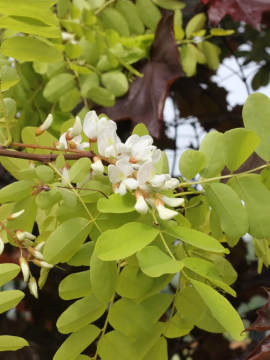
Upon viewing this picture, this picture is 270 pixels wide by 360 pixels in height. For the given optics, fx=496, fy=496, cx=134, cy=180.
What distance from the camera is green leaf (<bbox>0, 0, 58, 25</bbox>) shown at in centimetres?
39

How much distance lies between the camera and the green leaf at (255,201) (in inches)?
15.0

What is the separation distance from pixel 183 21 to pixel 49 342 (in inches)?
23.9

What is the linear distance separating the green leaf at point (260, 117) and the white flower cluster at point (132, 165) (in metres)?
0.08

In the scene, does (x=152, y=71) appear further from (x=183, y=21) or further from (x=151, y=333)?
(x=151, y=333)

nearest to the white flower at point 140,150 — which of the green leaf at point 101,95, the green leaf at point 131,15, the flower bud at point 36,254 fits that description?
the flower bud at point 36,254

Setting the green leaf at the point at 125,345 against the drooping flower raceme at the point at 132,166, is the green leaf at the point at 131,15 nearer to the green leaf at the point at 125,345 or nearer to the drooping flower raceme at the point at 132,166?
the drooping flower raceme at the point at 132,166

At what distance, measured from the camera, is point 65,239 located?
39 cm

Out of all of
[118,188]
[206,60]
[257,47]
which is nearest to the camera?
[118,188]

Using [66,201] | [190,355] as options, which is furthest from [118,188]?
[190,355]

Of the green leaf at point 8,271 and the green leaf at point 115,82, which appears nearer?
the green leaf at point 8,271

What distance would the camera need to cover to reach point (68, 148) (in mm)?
425

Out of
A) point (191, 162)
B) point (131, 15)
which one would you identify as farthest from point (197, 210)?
point (131, 15)

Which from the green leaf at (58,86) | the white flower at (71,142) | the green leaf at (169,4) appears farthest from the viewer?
the green leaf at (169,4)

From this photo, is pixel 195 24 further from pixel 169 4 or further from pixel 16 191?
pixel 16 191
